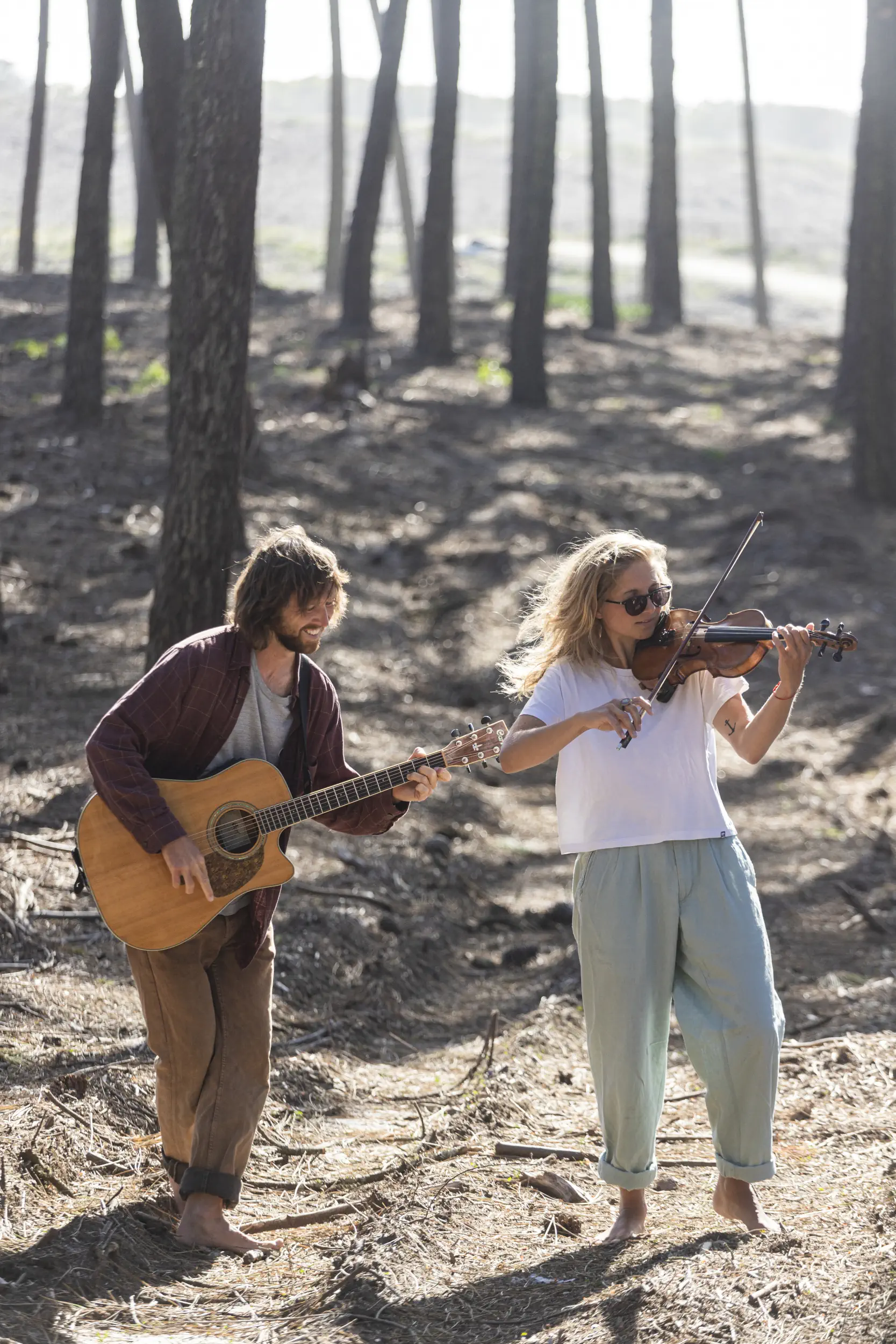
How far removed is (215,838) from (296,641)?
1.97 feet

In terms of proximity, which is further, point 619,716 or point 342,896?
point 342,896

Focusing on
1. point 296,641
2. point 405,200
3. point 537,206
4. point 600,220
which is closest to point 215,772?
point 296,641

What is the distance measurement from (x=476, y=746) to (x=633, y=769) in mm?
447

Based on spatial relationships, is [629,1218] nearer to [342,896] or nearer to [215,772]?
[215,772]

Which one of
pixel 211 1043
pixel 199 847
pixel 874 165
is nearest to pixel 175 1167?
pixel 211 1043

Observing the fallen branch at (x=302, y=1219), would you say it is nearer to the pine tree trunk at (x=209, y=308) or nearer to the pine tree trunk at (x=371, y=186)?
the pine tree trunk at (x=209, y=308)

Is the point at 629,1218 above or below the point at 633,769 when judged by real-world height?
below

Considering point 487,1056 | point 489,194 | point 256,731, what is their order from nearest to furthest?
point 256,731 → point 487,1056 → point 489,194

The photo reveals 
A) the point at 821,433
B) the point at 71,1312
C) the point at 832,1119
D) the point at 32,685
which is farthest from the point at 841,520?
the point at 71,1312

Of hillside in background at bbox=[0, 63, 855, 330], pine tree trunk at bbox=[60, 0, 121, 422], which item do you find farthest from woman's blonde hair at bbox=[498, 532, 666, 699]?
hillside in background at bbox=[0, 63, 855, 330]

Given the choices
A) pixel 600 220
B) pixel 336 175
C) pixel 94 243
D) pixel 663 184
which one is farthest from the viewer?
pixel 336 175

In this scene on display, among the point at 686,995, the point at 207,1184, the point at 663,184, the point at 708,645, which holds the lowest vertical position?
the point at 207,1184

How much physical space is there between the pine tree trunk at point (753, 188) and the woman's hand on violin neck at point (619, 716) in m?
29.8

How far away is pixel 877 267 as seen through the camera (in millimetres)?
14562
